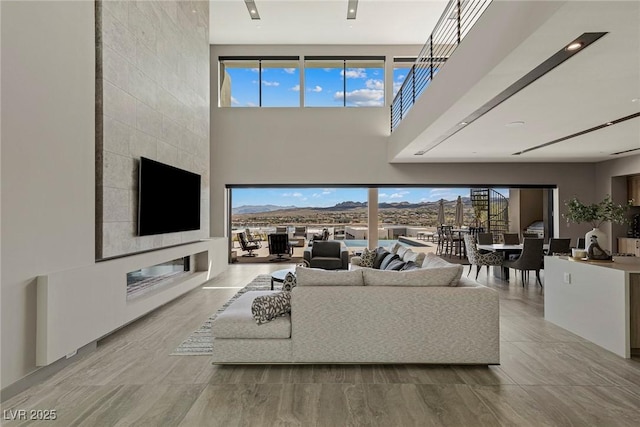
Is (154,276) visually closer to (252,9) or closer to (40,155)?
(40,155)

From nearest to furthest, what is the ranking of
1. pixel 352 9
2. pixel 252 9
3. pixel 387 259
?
pixel 387 259 < pixel 252 9 < pixel 352 9

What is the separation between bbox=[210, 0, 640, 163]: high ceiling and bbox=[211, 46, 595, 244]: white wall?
0.56m

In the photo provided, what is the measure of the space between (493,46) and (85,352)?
481cm

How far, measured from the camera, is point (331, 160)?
380 inches

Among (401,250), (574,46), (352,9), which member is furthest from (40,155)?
(352,9)

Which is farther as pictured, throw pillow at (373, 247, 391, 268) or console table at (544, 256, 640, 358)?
throw pillow at (373, 247, 391, 268)

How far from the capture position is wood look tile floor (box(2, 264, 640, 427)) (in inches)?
102

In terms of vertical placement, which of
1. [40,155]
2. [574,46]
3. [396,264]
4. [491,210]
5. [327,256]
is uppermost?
[574,46]

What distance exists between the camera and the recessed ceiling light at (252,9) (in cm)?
752

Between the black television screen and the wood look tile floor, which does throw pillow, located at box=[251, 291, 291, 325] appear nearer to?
the wood look tile floor

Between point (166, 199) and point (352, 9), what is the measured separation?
548 cm

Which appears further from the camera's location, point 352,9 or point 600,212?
point 352,9

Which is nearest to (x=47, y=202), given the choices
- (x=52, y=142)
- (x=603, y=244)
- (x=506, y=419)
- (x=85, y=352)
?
(x=52, y=142)

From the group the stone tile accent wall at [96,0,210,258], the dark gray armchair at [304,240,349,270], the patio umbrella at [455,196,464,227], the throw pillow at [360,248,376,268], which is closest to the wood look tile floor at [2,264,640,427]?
the stone tile accent wall at [96,0,210,258]
